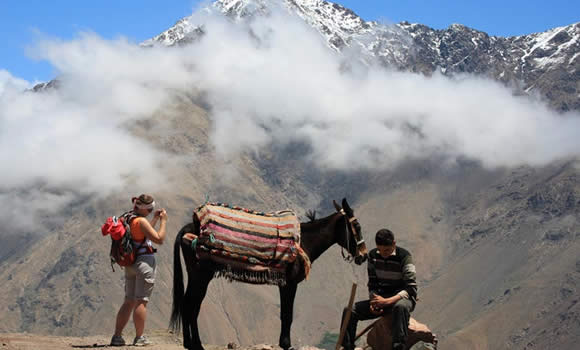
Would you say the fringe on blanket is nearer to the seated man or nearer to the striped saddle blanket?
the striped saddle blanket

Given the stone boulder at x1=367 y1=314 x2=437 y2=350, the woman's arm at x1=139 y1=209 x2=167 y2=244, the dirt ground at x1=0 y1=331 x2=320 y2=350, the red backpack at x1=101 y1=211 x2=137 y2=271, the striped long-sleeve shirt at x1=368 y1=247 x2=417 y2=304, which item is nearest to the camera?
the striped long-sleeve shirt at x1=368 y1=247 x2=417 y2=304

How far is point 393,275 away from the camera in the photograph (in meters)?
15.1

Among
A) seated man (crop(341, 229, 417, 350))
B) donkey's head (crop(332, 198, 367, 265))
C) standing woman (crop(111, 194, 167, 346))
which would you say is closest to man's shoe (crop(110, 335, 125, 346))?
standing woman (crop(111, 194, 167, 346))

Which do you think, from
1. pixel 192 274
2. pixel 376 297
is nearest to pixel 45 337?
pixel 192 274

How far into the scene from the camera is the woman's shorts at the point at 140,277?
60.1 feet

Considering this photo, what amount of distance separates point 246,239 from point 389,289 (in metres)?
4.61

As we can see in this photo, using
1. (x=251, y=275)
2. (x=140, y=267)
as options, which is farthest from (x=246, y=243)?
(x=140, y=267)

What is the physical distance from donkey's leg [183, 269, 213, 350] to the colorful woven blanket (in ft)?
1.48

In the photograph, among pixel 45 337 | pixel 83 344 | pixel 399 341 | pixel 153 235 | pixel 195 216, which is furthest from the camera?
pixel 45 337

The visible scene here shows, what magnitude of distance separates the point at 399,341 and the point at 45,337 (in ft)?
39.0

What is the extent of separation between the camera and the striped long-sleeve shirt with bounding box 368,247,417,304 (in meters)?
15.0

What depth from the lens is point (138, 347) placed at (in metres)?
19.1

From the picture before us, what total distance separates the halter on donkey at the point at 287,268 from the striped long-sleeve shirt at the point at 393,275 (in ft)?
11.7

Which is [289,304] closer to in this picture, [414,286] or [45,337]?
[414,286]
